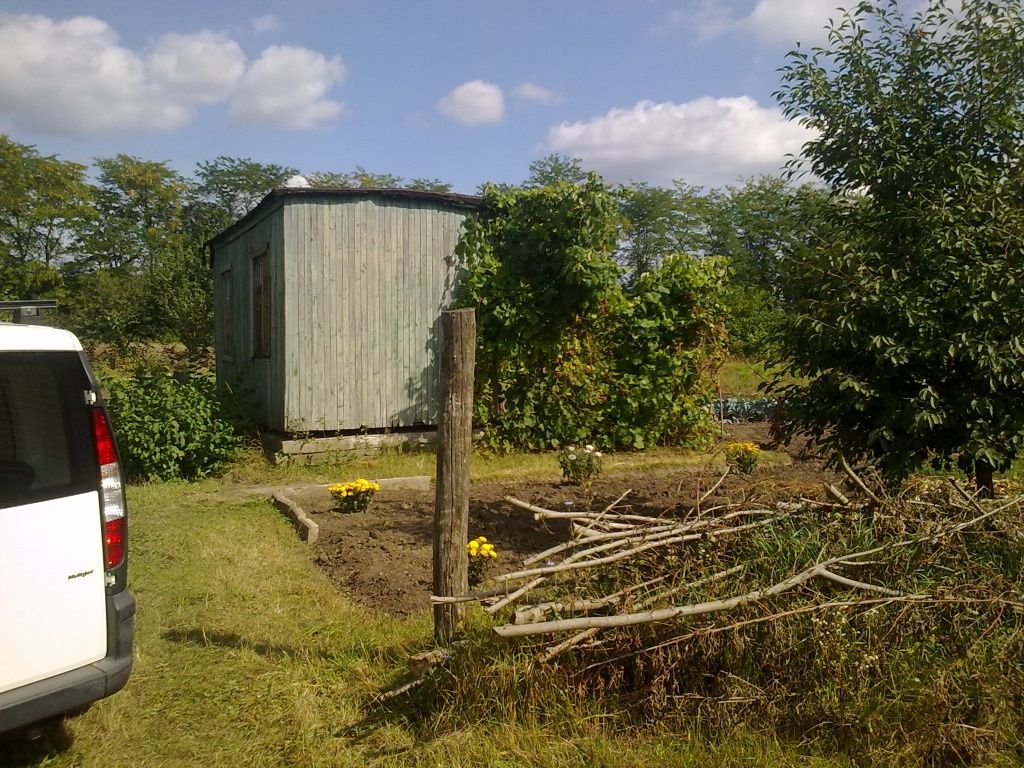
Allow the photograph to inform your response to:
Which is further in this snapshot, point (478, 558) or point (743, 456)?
point (743, 456)

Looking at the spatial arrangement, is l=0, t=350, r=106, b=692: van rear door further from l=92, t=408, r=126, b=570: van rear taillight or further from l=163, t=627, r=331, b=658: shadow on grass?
l=163, t=627, r=331, b=658: shadow on grass

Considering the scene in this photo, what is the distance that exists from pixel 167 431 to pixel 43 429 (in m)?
6.31

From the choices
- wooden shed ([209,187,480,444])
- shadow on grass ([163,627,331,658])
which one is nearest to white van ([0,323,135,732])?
shadow on grass ([163,627,331,658])

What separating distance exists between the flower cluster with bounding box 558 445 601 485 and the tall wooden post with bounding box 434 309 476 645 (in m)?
4.15

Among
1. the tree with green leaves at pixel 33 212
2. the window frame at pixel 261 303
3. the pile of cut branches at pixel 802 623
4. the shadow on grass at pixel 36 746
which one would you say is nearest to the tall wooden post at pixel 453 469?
the pile of cut branches at pixel 802 623

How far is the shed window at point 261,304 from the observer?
436 inches

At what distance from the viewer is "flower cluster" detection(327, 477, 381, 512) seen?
24.4ft

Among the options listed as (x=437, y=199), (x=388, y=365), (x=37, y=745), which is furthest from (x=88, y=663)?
(x=437, y=199)

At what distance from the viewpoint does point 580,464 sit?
8375mm

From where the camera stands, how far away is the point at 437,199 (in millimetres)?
10547

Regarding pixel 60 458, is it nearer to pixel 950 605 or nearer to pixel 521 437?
pixel 950 605

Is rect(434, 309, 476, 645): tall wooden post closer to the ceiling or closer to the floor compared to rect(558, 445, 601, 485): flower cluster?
closer to the ceiling

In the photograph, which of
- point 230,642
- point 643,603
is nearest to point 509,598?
point 643,603

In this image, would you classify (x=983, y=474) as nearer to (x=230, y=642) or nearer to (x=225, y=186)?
(x=230, y=642)
